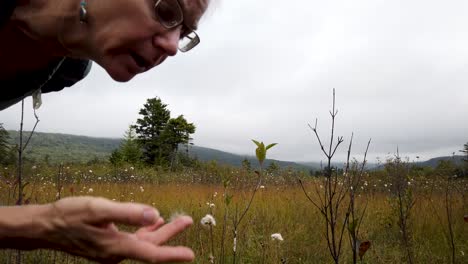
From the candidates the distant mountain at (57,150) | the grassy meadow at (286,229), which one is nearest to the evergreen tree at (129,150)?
the distant mountain at (57,150)

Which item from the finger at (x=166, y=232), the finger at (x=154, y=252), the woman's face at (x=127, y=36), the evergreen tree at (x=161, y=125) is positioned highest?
the evergreen tree at (x=161, y=125)

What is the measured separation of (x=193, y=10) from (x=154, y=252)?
813 millimetres

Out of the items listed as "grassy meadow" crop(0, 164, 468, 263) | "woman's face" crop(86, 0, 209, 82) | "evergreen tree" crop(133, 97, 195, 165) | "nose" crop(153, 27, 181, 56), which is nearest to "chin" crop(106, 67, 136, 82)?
"woman's face" crop(86, 0, 209, 82)

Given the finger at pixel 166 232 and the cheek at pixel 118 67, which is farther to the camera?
the cheek at pixel 118 67

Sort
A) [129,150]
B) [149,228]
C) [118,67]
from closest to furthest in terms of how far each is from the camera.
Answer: [149,228] < [118,67] < [129,150]

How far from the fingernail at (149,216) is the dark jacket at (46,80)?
97 centimetres

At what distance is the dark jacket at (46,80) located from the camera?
1.40m

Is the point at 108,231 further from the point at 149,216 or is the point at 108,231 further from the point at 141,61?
the point at 141,61

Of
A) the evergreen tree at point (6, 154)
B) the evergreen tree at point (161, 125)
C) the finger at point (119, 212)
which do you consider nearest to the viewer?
the finger at point (119, 212)

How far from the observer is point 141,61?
1.18 m

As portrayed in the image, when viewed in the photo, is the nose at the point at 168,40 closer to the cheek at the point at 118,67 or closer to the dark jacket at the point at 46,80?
the cheek at the point at 118,67

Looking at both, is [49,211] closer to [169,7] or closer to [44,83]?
[169,7]

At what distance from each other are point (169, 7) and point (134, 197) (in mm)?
5985

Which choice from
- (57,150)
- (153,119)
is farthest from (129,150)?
(57,150)
